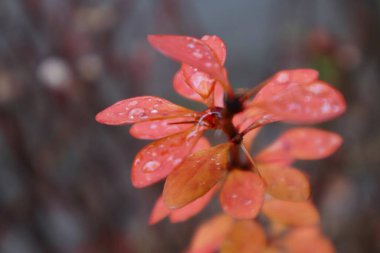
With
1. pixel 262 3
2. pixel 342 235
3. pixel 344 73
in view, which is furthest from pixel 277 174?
pixel 262 3

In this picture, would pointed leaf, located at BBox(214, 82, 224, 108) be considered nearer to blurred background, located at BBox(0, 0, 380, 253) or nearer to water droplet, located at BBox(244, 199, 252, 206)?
water droplet, located at BBox(244, 199, 252, 206)

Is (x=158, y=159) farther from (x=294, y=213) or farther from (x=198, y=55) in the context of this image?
(x=294, y=213)

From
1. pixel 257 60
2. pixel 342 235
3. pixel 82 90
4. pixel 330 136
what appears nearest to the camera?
Result: pixel 330 136

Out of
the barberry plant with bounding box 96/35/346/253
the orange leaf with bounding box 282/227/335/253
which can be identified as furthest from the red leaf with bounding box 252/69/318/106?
the orange leaf with bounding box 282/227/335/253

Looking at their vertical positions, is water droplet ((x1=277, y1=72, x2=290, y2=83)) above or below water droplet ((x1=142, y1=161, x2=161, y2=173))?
above

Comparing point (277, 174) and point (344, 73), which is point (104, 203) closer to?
point (344, 73)

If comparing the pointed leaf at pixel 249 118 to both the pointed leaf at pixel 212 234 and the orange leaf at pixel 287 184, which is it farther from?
the pointed leaf at pixel 212 234
